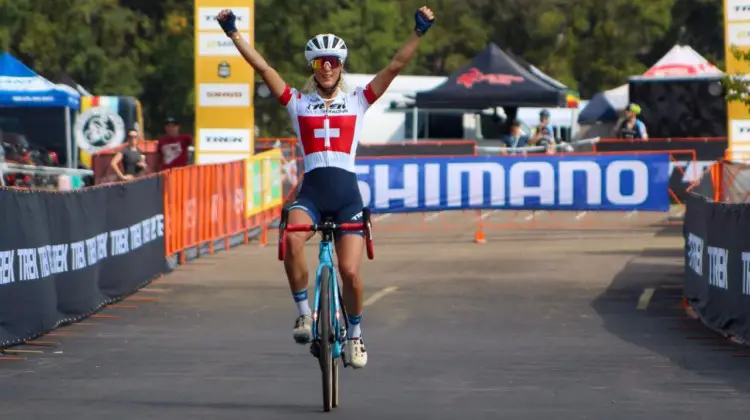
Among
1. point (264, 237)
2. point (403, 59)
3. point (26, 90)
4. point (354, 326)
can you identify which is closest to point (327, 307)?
point (354, 326)

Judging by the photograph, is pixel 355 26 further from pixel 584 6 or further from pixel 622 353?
pixel 622 353

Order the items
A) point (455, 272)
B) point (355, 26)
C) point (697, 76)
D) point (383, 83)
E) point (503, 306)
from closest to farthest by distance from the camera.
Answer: point (383, 83), point (503, 306), point (455, 272), point (697, 76), point (355, 26)

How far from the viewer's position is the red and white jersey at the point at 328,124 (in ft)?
38.2

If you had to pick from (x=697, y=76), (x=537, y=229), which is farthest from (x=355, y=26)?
(x=537, y=229)

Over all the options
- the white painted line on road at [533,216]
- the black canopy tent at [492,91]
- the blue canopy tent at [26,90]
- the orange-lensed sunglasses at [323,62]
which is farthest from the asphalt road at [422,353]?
the black canopy tent at [492,91]

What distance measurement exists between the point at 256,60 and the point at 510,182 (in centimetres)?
1899

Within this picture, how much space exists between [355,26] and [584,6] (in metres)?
15.1

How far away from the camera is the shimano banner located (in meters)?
30.2

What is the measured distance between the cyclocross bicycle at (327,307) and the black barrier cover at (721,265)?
5.05 m

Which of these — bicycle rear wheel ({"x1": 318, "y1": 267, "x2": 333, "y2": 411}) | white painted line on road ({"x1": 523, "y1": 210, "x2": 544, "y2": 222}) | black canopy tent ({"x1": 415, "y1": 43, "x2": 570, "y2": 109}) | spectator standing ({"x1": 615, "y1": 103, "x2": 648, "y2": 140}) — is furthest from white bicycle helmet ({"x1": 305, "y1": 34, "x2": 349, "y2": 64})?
black canopy tent ({"x1": 415, "y1": 43, "x2": 570, "y2": 109})

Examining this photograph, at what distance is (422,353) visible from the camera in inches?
586

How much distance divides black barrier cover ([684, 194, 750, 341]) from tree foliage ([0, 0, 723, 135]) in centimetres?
4173

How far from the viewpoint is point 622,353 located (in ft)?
49.1

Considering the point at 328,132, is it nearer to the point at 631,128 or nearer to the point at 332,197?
the point at 332,197
